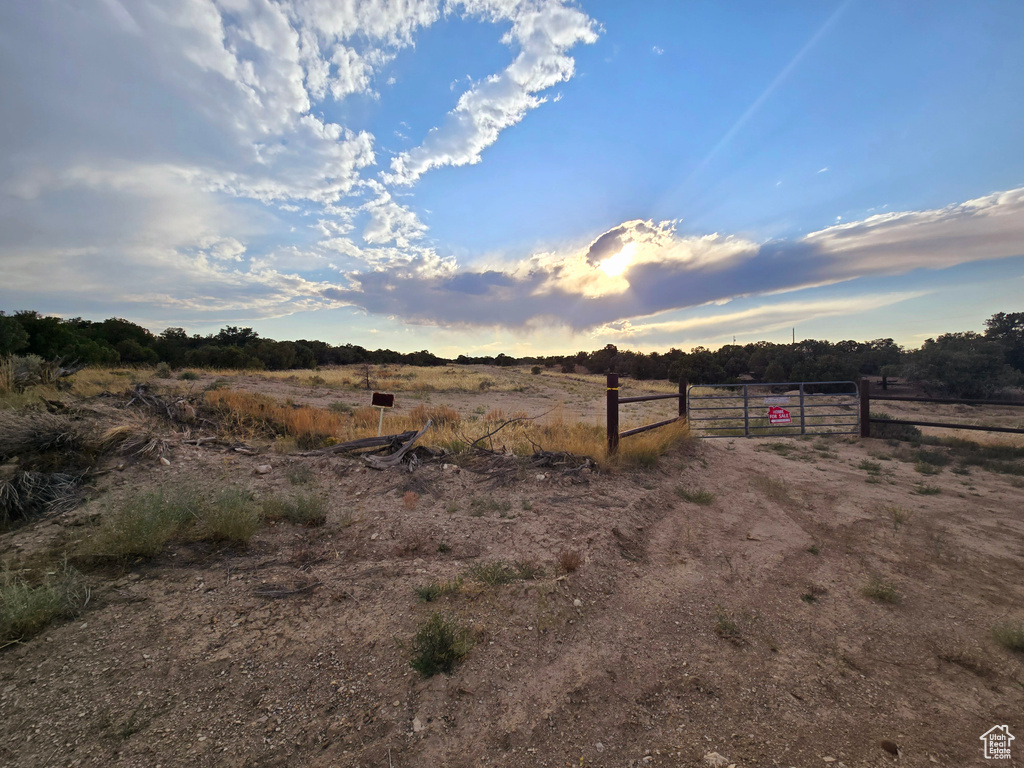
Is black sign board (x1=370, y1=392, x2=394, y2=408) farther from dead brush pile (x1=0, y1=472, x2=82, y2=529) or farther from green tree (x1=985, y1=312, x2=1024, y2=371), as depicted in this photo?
green tree (x1=985, y1=312, x2=1024, y2=371)

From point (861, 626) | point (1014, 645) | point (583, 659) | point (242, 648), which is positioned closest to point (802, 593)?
point (861, 626)

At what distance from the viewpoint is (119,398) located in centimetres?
973

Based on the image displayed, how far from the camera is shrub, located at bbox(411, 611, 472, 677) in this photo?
2598 mm

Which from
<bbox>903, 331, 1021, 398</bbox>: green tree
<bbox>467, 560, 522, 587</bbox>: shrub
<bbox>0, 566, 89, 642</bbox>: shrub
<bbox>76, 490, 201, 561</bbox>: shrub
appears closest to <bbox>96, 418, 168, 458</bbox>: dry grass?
<bbox>76, 490, 201, 561</bbox>: shrub

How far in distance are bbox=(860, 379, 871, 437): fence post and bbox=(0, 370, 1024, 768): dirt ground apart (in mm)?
6038

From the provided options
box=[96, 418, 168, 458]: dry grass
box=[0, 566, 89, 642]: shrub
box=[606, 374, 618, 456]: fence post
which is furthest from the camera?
box=[606, 374, 618, 456]: fence post

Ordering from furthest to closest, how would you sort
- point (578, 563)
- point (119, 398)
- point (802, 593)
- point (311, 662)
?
point (119, 398)
point (578, 563)
point (802, 593)
point (311, 662)

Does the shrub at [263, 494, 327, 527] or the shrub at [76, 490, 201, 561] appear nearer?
the shrub at [76, 490, 201, 561]

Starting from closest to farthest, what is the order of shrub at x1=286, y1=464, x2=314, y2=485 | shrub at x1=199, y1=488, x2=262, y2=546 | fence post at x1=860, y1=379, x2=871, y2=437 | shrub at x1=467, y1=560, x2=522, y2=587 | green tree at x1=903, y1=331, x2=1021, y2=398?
shrub at x1=467, y1=560, x2=522, y2=587
shrub at x1=199, y1=488, x2=262, y2=546
shrub at x1=286, y1=464, x2=314, y2=485
fence post at x1=860, y1=379, x2=871, y2=437
green tree at x1=903, y1=331, x2=1021, y2=398

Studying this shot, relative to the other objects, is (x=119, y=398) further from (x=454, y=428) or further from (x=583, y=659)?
(x=583, y=659)

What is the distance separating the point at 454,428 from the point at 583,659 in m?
7.27

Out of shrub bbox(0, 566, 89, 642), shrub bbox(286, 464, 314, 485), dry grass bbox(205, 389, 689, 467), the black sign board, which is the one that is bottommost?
shrub bbox(0, 566, 89, 642)

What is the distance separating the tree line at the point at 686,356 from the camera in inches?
852
